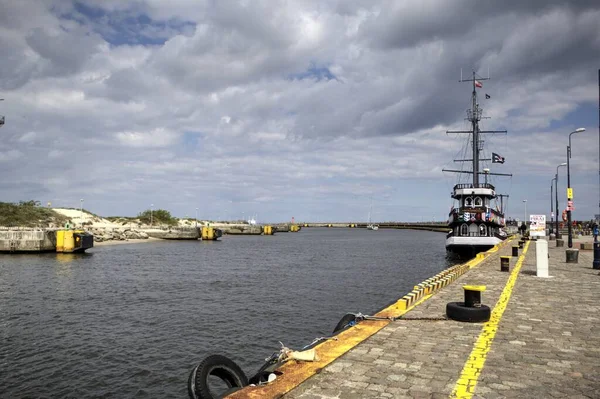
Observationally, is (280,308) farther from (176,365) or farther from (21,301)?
(21,301)

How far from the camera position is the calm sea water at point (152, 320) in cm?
1159

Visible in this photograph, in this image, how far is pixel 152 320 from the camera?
18.0 metres

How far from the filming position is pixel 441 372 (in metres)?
6.91

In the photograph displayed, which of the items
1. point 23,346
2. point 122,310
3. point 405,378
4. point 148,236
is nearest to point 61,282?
point 122,310

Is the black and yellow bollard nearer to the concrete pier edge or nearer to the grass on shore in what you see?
the concrete pier edge

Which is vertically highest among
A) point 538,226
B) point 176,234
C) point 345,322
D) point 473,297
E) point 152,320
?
point 538,226

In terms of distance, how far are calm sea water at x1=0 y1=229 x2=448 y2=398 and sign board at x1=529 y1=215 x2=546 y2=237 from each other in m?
8.45

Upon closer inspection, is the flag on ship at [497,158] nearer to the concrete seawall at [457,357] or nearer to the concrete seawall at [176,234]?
the concrete seawall at [457,357]

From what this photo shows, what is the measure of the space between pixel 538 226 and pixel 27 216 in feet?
326

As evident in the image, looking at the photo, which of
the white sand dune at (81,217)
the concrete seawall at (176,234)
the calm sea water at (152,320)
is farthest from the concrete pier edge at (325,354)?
the white sand dune at (81,217)

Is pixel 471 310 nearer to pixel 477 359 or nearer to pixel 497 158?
pixel 477 359

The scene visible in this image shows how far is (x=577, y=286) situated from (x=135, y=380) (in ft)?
53.8

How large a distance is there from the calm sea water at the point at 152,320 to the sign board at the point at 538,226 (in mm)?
8446

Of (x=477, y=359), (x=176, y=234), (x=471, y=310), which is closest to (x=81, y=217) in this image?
(x=176, y=234)
